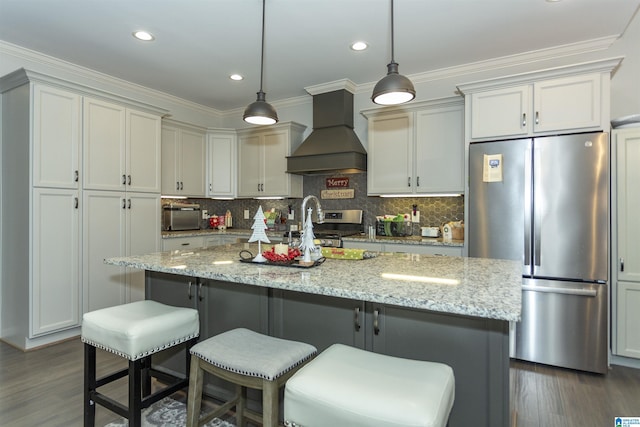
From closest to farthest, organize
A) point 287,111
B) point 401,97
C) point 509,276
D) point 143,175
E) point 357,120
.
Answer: point 509,276 → point 401,97 → point 143,175 → point 357,120 → point 287,111

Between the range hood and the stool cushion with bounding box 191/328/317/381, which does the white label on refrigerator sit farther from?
the stool cushion with bounding box 191/328/317/381

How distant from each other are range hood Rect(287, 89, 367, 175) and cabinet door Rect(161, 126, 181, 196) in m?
1.48

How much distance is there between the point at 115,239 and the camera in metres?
3.61

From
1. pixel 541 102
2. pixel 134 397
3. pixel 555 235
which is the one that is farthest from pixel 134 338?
pixel 541 102

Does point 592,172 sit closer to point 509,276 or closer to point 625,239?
point 625,239

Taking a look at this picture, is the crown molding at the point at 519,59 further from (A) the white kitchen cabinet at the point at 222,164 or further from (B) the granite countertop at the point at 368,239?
(A) the white kitchen cabinet at the point at 222,164

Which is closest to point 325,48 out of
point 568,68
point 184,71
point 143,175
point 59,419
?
point 184,71

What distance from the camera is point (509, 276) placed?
1.59m

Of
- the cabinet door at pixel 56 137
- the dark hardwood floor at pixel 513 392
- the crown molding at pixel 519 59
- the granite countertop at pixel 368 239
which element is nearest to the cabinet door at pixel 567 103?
the crown molding at pixel 519 59

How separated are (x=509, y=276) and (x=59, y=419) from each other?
101 inches

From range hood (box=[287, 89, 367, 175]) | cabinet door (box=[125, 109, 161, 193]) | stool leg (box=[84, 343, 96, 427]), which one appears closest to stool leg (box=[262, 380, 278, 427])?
stool leg (box=[84, 343, 96, 427])

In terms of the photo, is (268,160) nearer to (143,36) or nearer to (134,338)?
(143,36)

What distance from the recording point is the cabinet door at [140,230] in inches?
148

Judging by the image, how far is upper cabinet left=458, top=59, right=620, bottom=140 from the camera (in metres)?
2.74
